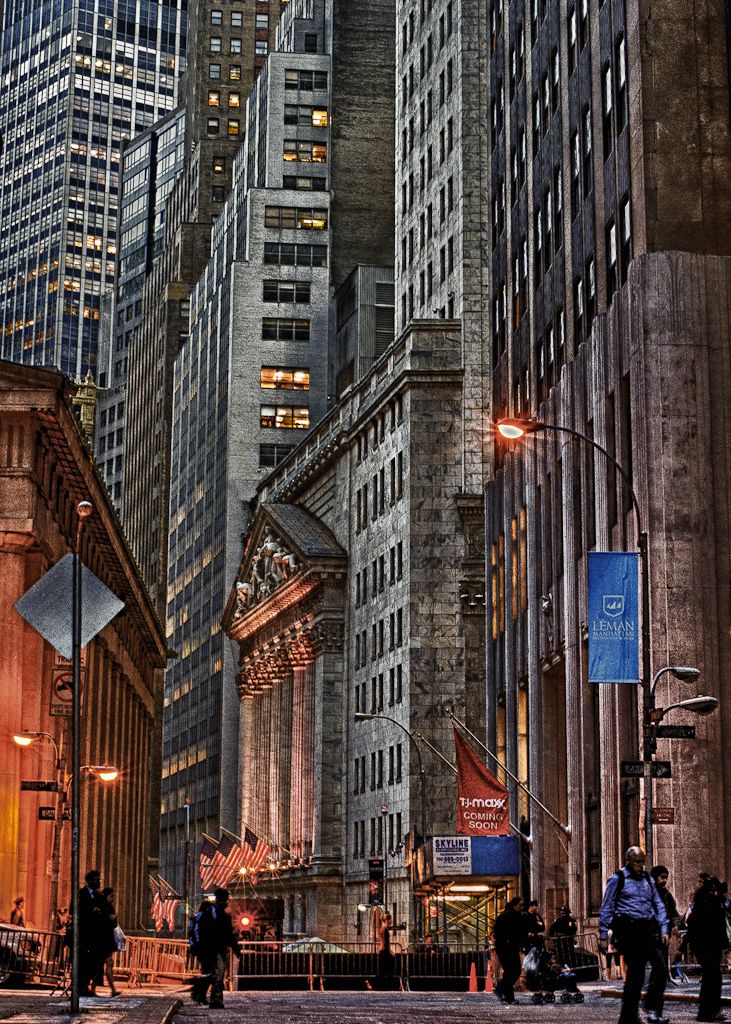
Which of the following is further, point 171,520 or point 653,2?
point 171,520

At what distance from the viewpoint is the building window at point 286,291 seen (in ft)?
475

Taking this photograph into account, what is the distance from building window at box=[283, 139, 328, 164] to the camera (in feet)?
478

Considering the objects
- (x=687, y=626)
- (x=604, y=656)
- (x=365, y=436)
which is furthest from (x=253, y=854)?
(x=604, y=656)

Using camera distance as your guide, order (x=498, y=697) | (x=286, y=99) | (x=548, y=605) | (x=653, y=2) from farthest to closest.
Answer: (x=286, y=99), (x=498, y=697), (x=548, y=605), (x=653, y=2)

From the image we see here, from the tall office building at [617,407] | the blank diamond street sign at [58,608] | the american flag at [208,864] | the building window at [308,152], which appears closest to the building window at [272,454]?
the building window at [308,152]

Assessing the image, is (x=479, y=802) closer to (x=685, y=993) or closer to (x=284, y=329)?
(x=685, y=993)

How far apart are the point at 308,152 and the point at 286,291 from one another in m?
11.2

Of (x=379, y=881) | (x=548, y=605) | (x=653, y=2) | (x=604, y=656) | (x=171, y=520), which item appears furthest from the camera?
(x=171, y=520)

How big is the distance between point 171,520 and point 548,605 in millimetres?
117230

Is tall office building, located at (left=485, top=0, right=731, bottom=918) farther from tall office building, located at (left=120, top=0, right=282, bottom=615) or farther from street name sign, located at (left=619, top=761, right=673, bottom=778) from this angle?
tall office building, located at (left=120, top=0, right=282, bottom=615)

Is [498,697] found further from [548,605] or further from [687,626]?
[687,626]

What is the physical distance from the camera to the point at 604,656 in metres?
38.7

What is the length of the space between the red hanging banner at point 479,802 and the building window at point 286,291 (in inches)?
3537

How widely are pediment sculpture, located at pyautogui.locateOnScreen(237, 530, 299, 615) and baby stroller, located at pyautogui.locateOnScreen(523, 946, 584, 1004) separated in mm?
79762
